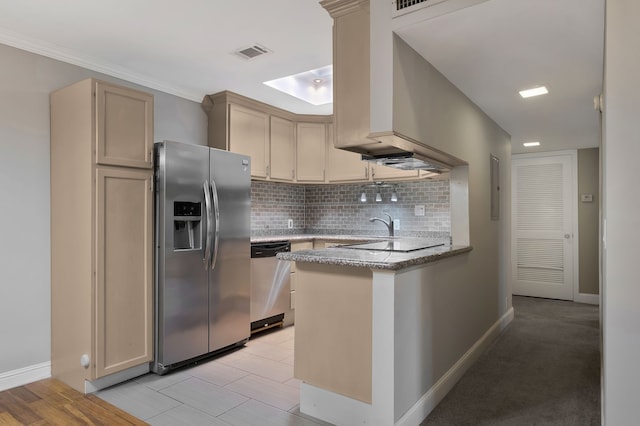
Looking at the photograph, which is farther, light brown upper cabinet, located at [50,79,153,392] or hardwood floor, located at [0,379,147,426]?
light brown upper cabinet, located at [50,79,153,392]

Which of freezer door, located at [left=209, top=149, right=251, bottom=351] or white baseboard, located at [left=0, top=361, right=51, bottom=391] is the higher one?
freezer door, located at [left=209, top=149, right=251, bottom=351]

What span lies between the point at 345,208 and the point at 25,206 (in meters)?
3.59

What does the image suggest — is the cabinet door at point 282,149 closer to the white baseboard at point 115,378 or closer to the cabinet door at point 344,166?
the cabinet door at point 344,166

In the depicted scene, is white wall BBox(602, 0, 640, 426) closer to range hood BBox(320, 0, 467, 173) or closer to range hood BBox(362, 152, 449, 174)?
range hood BBox(320, 0, 467, 173)

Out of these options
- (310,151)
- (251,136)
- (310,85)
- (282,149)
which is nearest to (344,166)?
(310,151)

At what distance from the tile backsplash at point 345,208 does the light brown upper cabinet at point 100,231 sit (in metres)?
1.99

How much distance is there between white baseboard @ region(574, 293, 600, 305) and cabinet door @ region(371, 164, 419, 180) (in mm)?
3366

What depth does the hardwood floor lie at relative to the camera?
7.77ft

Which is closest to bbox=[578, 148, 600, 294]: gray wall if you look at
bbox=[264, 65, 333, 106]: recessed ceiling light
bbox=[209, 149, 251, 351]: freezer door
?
bbox=[264, 65, 333, 106]: recessed ceiling light

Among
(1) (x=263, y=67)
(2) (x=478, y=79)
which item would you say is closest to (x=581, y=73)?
(2) (x=478, y=79)

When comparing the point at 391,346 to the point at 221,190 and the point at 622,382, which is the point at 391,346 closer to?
the point at 622,382

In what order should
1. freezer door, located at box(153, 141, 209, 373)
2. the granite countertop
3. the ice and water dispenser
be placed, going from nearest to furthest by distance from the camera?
the granite countertop, freezer door, located at box(153, 141, 209, 373), the ice and water dispenser


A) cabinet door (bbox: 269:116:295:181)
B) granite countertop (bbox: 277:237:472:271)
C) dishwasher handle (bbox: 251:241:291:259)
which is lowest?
dishwasher handle (bbox: 251:241:291:259)

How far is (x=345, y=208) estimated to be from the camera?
548 centimetres
